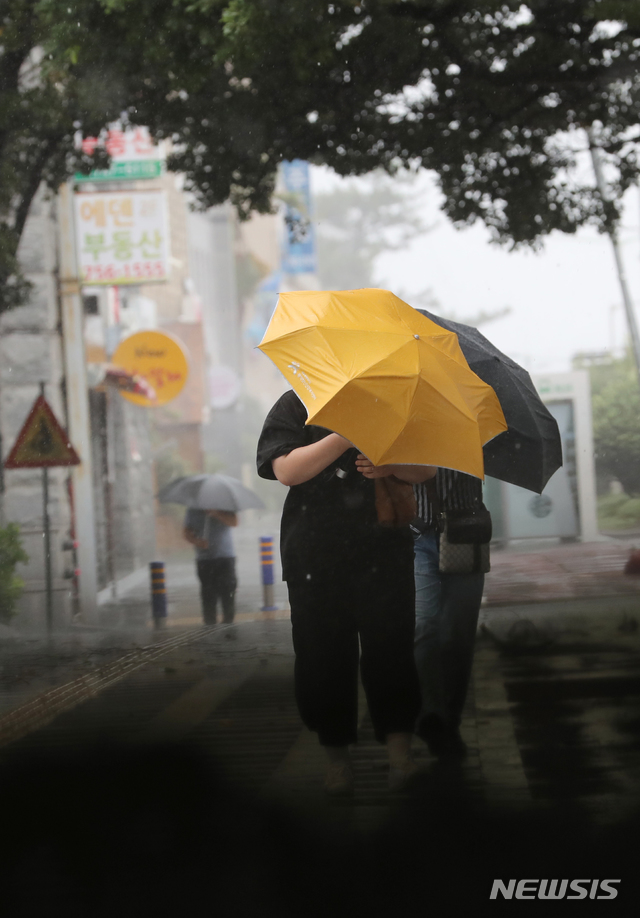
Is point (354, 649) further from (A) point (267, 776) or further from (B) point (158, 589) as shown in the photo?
(B) point (158, 589)

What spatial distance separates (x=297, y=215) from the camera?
2.62m

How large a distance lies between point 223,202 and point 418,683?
1.40 m

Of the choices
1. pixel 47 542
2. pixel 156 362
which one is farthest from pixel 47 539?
pixel 156 362

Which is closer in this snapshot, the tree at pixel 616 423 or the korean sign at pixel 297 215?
the tree at pixel 616 423

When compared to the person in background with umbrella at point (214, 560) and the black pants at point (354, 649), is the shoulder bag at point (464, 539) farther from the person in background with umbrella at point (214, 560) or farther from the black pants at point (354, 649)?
the person in background with umbrella at point (214, 560)

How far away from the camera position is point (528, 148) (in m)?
2.60

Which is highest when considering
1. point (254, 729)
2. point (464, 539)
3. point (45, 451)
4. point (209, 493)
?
point (45, 451)

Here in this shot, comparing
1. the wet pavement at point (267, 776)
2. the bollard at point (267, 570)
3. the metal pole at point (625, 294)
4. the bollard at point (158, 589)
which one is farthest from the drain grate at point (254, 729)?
the metal pole at point (625, 294)

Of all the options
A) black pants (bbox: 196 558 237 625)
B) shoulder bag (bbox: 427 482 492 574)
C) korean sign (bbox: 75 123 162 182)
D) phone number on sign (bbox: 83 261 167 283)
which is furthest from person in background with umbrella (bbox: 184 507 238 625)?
korean sign (bbox: 75 123 162 182)

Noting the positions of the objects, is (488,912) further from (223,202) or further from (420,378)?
(223,202)

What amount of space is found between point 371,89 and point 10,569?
1.79 metres

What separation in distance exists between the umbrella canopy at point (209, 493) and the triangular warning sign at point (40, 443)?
265 mm

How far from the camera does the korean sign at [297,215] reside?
8.29ft

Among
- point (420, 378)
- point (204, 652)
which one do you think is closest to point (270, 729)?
point (204, 652)
